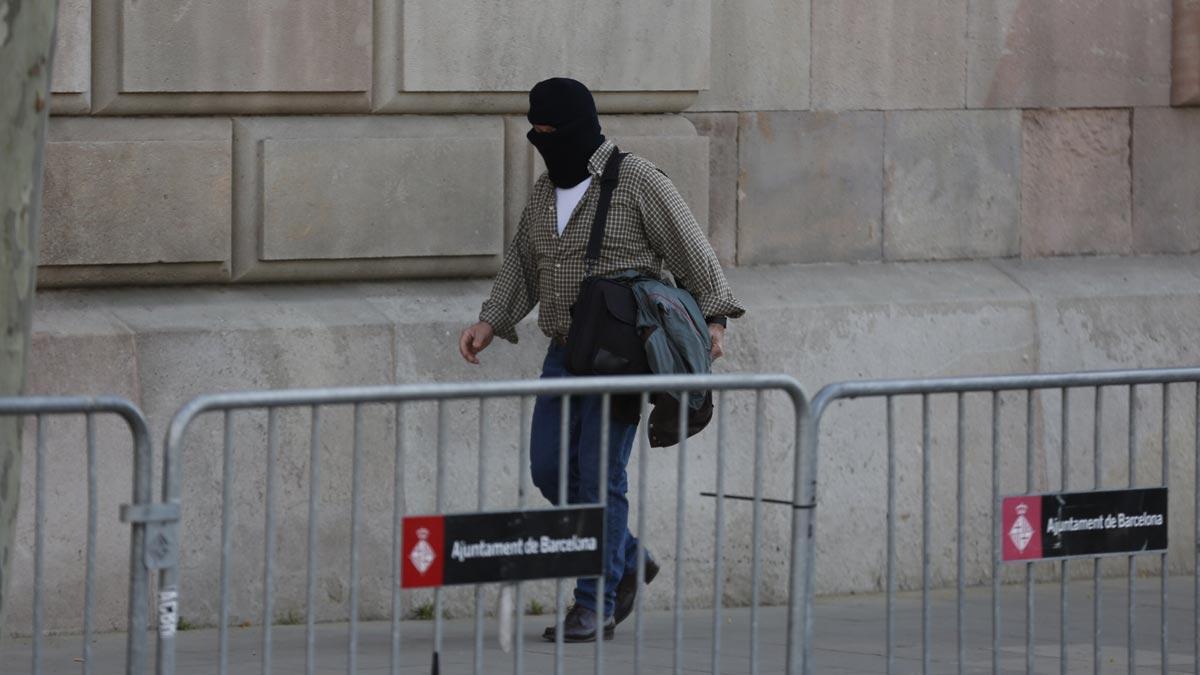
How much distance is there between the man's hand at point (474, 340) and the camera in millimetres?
6824

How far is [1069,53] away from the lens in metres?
8.78

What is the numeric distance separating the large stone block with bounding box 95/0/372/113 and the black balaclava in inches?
37.3

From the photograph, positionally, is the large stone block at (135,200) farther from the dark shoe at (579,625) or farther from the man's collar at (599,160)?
the dark shoe at (579,625)

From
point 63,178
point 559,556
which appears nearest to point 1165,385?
point 559,556

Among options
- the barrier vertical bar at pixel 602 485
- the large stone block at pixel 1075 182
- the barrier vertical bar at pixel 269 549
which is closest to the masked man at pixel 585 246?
the barrier vertical bar at pixel 602 485

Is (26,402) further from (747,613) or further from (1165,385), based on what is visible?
(747,613)

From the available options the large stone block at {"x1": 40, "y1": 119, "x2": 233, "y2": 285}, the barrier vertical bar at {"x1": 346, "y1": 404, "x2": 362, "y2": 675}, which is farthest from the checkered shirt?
the barrier vertical bar at {"x1": 346, "y1": 404, "x2": 362, "y2": 675}

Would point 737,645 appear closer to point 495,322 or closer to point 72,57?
point 495,322

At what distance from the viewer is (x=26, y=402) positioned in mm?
4117

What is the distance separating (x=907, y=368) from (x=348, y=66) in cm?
245

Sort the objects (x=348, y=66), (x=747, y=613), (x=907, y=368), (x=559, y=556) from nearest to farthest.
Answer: (x=559, y=556) → (x=348, y=66) → (x=747, y=613) → (x=907, y=368)

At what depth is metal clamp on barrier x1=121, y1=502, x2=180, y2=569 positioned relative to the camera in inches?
166

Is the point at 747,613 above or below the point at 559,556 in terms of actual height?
below

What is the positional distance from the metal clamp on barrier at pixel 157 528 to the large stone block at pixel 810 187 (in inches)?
164
